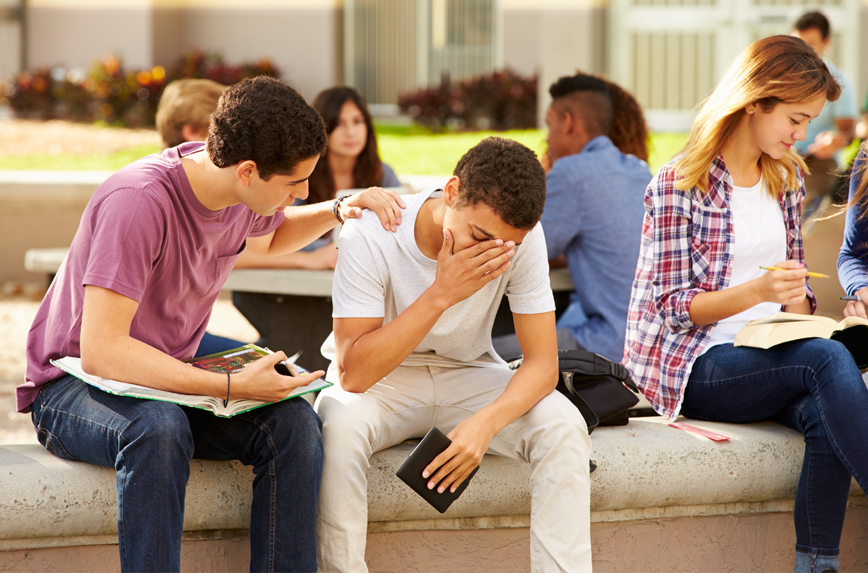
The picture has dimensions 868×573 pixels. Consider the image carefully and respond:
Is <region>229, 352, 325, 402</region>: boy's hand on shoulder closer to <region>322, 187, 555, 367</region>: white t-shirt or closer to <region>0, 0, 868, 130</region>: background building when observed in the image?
<region>322, 187, 555, 367</region>: white t-shirt

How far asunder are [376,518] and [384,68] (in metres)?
12.4

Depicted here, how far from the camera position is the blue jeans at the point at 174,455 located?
1.99 metres

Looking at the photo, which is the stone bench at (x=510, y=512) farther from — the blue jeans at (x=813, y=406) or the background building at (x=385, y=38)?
the background building at (x=385, y=38)

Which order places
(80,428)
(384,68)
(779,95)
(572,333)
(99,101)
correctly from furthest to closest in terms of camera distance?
1. (384,68)
2. (99,101)
3. (572,333)
4. (779,95)
5. (80,428)

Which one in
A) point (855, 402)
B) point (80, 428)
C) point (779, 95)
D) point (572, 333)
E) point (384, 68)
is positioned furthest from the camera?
point (384, 68)

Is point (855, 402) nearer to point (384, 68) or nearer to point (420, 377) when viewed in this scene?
point (420, 377)

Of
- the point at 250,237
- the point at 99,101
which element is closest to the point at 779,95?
the point at 250,237

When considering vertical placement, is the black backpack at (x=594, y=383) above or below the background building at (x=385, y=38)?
below

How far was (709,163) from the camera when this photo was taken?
8.92 ft

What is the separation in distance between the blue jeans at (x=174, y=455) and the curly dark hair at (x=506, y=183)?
27.7 inches

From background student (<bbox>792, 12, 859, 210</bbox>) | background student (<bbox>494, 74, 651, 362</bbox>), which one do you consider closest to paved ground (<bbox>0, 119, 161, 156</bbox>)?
background student (<bbox>792, 12, 859, 210</bbox>)

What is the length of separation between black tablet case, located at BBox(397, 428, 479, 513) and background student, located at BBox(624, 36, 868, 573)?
0.90m

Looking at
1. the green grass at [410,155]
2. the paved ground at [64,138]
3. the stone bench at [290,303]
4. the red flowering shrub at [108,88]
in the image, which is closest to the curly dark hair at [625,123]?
the stone bench at [290,303]

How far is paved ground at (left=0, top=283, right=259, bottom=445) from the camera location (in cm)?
385
